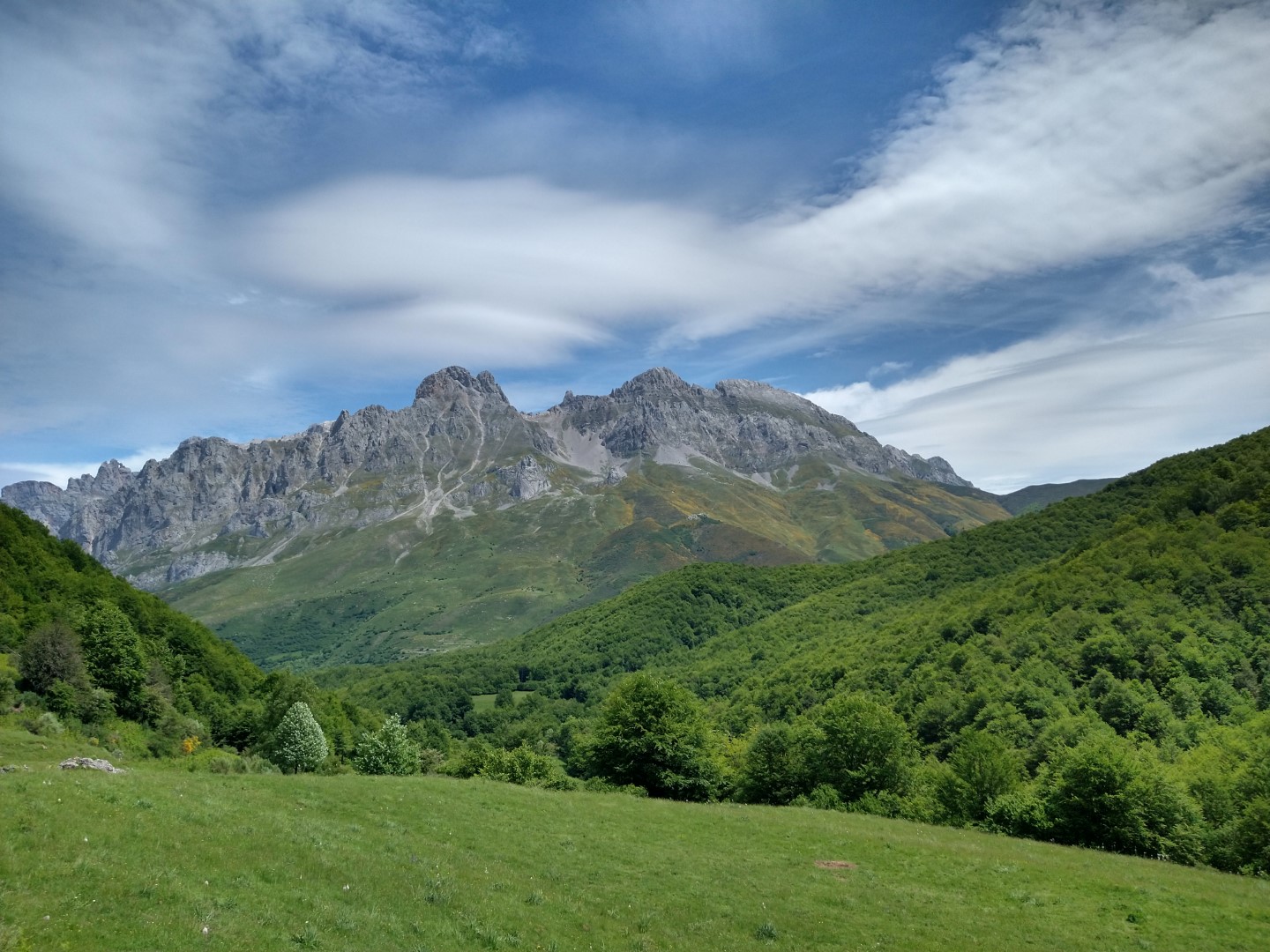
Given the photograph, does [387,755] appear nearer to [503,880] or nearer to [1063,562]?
[503,880]

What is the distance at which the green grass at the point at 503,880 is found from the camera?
53.5ft

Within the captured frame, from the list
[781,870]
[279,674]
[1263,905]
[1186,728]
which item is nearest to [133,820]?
[781,870]

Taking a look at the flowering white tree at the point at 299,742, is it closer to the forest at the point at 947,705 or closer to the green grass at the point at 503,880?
the forest at the point at 947,705

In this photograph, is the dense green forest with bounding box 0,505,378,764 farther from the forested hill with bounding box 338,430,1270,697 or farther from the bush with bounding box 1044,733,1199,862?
the forested hill with bounding box 338,430,1270,697

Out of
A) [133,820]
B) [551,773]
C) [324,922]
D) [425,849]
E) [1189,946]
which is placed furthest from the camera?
[551,773]

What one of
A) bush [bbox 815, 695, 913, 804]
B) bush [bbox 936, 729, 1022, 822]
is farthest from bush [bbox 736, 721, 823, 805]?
bush [bbox 936, 729, 1022, 822]

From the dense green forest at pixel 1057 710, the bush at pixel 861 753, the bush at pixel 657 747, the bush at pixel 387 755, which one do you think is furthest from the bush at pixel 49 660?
the bush at pixel 861 753

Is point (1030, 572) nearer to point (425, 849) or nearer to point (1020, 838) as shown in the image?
point (1020, 838)

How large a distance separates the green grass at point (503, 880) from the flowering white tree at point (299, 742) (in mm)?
22524

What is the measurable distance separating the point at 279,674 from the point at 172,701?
16.0m

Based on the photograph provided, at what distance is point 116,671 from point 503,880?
2147 inches

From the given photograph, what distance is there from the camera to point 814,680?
118 m

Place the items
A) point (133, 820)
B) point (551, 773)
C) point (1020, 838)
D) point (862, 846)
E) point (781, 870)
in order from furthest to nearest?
point (551, 773) → point (1020, 838) → point (862, 846) → point (781, 870) → point (133, 820)

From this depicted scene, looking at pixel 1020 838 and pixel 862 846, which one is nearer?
pixel 862 846
